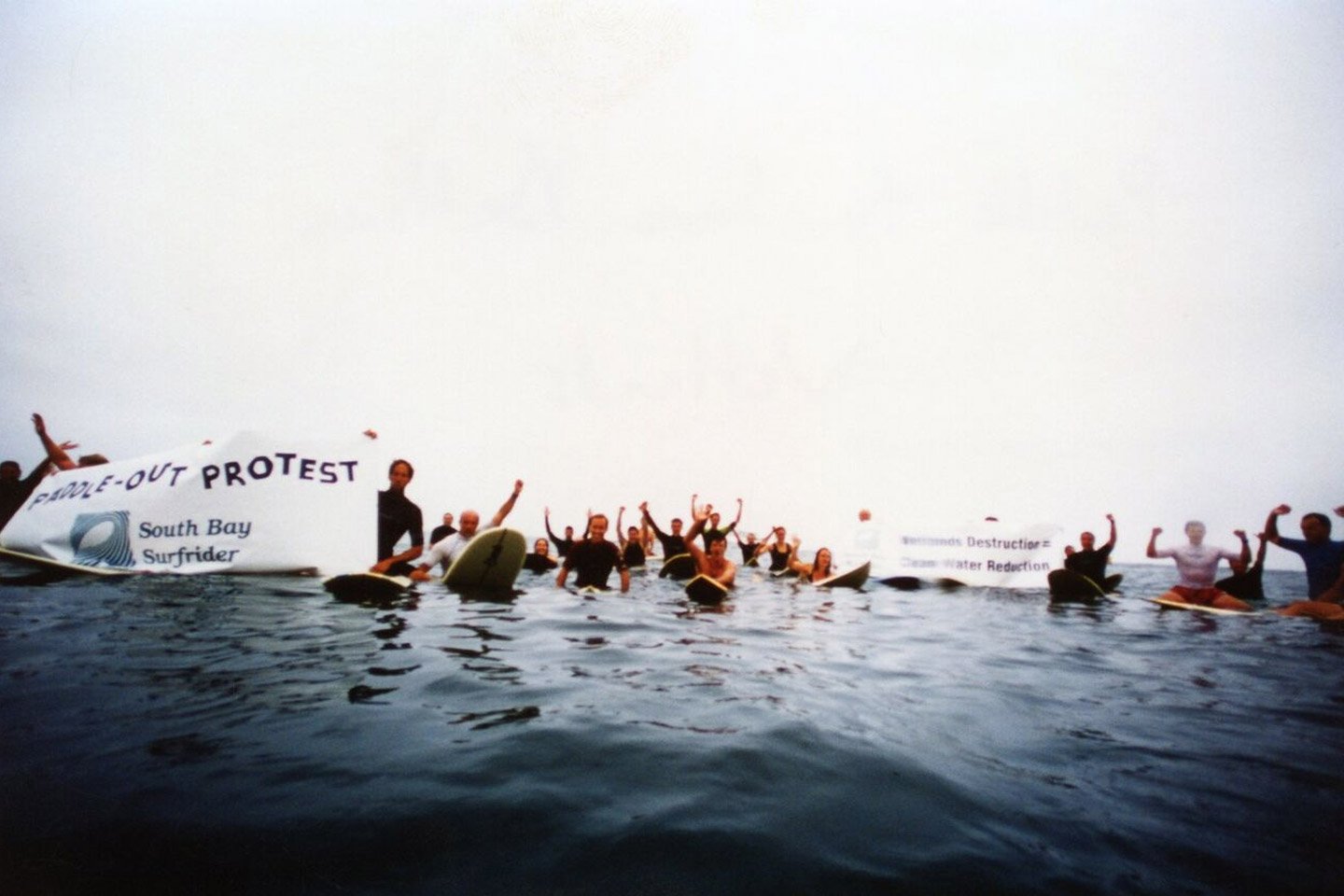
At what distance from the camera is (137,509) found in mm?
7824

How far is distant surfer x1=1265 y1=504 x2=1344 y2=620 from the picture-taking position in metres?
9.16

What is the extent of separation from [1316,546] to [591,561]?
1206 centimetres

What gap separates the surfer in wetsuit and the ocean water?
291 cm

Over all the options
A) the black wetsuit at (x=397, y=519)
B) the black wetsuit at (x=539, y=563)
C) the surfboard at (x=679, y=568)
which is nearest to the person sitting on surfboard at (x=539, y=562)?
the black wetsuit at (x=539, y=563)

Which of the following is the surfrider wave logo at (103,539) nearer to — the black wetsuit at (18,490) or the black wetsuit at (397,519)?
the black wetsuit at (18,490)

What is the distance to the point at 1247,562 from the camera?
38.1 ft

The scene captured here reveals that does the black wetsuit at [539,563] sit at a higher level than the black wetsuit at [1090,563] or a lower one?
lower

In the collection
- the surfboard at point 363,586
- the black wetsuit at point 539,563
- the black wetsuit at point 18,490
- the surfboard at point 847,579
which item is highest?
the black wetsuit at point 18,490

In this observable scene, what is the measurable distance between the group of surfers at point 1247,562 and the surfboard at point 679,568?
367 inches

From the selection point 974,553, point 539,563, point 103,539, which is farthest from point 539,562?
point 974,553

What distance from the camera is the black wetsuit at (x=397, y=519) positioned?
8.52 m

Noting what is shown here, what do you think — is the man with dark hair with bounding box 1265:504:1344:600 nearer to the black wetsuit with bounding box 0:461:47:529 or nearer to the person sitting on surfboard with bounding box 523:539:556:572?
the person sitting on surfboard with bounding box 523:539:556:572

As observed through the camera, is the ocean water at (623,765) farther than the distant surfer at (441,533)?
No

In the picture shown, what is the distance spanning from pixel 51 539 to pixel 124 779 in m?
8.55
